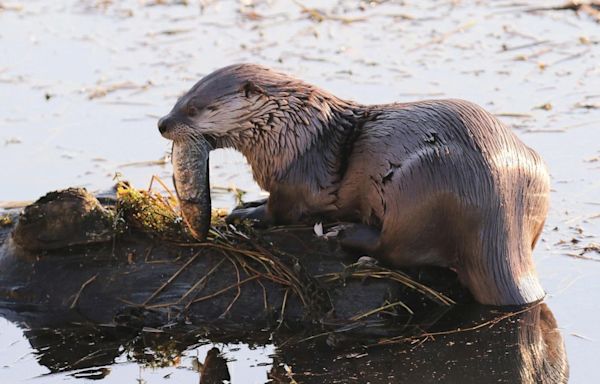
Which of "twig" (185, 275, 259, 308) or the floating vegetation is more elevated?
the floating vegetation

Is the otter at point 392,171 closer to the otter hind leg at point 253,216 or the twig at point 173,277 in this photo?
the otter hind leg at point 253,216

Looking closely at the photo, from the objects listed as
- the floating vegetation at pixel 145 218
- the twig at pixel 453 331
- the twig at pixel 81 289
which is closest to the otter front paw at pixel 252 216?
the floating vegetation at pixel 145 218

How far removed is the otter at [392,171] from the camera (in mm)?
4848

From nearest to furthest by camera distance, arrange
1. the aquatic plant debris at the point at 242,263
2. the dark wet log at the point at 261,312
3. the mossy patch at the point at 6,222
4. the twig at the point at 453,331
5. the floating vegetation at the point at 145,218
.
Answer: the dark wet log at the point at 261,312 < the twig at the point at 453,331 < the aquatic plant debris at the point at 242,263 < the floating vegetation at the point at 145,218 < the mossy patch at the point at 6,222

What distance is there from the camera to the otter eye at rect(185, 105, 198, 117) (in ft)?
16.6

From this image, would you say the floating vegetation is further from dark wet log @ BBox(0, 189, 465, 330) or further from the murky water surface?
the murky water surface

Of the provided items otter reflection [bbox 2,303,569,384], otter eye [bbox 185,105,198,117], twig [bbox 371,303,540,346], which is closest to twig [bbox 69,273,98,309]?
otter reflection [bbox 2,303,569,384]

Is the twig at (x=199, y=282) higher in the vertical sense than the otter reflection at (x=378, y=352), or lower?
higher

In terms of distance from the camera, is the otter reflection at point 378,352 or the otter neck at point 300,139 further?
the otter neck at point 300,139

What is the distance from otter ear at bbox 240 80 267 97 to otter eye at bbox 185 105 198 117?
0.63ft

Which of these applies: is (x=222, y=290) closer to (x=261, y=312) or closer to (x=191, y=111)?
(x=261, y=312)

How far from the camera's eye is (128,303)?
5109 millimetres

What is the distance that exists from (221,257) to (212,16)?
462cm

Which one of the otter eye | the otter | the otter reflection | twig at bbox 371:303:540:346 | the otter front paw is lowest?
the otter reflection
